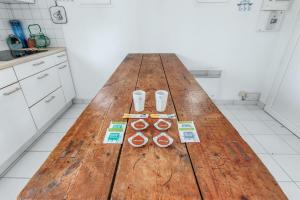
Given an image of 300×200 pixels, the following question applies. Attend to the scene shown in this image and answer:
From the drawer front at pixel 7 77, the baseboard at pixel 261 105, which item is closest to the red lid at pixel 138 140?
the drawer front at pixel 7 77

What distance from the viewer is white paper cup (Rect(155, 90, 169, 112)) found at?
35.9 inches

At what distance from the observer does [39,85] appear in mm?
1946

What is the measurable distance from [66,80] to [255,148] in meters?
2.63

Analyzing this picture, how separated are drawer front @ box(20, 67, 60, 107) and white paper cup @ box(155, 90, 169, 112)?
4.99 feet

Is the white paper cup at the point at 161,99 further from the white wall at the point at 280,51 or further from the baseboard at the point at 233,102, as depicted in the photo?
the white wall at the point at 280,51

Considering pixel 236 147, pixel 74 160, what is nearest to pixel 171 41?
pixel 236 147

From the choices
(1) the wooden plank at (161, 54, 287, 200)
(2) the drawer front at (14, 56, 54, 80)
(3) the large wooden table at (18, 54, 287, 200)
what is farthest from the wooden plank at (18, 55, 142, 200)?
(2) the drawer front at (14, 56, 54, 80)

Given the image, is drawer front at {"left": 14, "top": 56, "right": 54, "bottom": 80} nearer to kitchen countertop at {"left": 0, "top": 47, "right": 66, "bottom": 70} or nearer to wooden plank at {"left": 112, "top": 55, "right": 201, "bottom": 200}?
kitchen countertop at {"left": 0, "top": 47, "right": 66, "bottom": 70}

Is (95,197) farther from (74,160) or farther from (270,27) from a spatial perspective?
(270,27)

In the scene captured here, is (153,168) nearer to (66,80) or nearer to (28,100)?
(28,100)

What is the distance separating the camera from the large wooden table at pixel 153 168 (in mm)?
507

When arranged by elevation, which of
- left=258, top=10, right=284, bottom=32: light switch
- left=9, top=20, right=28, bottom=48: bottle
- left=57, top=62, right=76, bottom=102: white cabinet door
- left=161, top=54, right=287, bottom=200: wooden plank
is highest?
left=258, top=10, right=284, bottom=32: light switch

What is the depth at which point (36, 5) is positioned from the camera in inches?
90.0

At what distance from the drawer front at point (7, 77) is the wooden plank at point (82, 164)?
1038 millimetres
